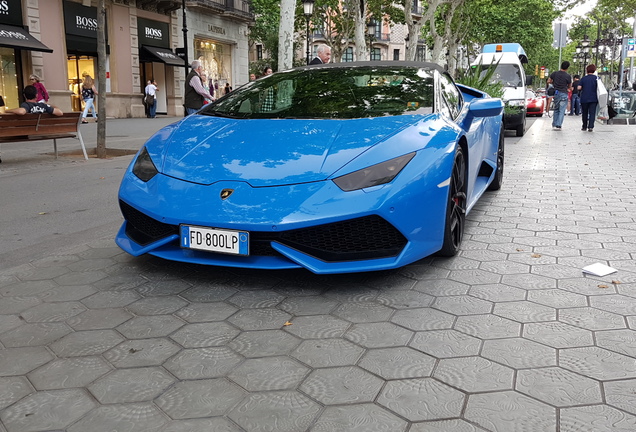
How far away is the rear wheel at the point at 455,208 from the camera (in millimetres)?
3693

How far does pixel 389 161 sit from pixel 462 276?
2.94 ft

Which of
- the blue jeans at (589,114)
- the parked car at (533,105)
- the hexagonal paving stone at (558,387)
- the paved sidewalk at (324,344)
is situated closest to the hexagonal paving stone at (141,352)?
the paved sidewalk at (324,344)

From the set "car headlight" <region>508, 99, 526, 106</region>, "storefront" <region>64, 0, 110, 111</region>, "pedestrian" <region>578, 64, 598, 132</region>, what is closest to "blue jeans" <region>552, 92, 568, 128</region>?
"pedestrian" <region>578, 64, 598, 132</region>

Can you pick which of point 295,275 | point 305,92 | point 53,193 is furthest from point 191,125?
Result: point 53,193

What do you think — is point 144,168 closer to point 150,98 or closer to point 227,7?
point 150,98

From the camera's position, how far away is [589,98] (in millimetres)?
15852

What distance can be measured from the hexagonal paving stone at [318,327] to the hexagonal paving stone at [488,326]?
1.85 feet

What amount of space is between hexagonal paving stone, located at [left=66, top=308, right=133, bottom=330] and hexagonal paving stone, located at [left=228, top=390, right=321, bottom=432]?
3.38ft

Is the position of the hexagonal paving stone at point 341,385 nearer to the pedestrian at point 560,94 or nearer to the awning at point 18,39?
the pedestrian at point 560,94

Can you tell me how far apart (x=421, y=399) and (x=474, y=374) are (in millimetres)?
313

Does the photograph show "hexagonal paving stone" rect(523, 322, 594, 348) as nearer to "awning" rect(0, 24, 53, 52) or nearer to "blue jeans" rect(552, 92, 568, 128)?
"blue jeans" rect(552, 92, 568, 128)

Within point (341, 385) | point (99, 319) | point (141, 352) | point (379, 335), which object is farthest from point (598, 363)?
point (99, 319)

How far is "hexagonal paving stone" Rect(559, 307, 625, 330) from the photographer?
2.84 m

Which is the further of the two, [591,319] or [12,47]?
[12,47]
